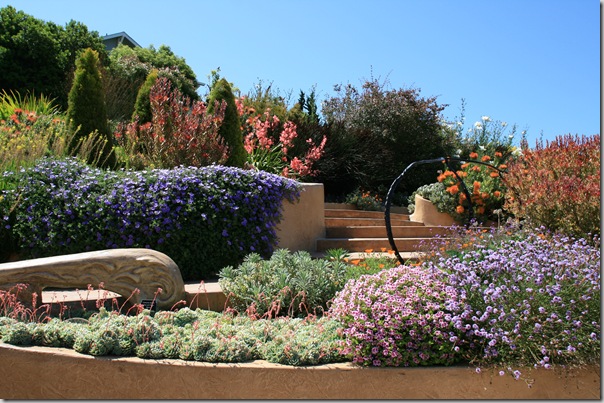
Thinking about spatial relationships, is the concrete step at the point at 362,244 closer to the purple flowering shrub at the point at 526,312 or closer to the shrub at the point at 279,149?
the shrub at the point at 279,149

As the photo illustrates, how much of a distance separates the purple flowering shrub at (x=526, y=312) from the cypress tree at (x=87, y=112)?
21.1 feet

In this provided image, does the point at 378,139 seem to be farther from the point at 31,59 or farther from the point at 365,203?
the point at 31,59

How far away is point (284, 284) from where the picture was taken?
18.1ft

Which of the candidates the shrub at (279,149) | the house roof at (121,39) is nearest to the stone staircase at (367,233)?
the shrub at (279,149)

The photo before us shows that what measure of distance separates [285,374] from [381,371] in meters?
0.64

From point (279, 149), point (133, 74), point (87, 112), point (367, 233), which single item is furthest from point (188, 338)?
point (133, 74)

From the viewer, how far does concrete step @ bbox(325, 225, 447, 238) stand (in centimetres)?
912

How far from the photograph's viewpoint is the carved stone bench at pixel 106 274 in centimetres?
537

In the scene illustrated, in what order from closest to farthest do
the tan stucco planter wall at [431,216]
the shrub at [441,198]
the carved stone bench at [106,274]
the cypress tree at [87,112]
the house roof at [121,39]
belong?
the carved stone bench at [106,274] < the cypress tree at [87,112] < the shrub at [441,198] < the tan stucco planter wall at [431,216] < the house roof at [121,39]

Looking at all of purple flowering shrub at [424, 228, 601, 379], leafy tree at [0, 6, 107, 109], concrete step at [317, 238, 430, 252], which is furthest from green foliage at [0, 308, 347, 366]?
leafy tree at [0, 6, 107, 109]

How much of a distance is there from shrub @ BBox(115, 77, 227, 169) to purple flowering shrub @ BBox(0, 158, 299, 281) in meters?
1.62

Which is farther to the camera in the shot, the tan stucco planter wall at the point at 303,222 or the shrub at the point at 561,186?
the tan stucco planter wall at the point at 303,222

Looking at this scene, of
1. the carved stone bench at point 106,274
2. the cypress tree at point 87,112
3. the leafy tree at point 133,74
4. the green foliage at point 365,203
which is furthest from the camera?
the leafy tree at point 133,74

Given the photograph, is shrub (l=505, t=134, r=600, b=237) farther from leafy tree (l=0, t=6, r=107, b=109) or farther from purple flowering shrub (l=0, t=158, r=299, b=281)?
leafy tree (l=0, t=6, r=107, b=109)
